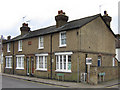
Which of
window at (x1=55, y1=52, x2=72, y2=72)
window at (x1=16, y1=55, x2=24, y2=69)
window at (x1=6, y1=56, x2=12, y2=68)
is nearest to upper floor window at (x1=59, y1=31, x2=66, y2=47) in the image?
window at (x1=55, y1=52, x2=72, y2=72)

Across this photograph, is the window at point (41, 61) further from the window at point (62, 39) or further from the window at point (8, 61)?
the window at point (8, 61)

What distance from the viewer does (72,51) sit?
16422mm

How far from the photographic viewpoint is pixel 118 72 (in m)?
19.6

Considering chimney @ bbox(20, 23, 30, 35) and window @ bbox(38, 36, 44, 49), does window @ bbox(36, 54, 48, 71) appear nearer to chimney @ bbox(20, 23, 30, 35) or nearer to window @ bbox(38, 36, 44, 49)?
window @ bbox(38, 36, 44, 49)

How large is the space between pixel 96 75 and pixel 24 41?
43.9ft

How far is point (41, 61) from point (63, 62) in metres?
4.26

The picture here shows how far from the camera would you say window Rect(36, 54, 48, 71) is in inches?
784

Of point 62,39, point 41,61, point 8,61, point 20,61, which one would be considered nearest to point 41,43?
point 41,61

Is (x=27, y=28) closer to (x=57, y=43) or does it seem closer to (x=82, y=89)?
(x=57, y=43)

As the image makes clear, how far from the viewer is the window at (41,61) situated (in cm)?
1991

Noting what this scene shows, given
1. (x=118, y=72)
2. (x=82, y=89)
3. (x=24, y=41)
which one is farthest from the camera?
(x=24, y=41)

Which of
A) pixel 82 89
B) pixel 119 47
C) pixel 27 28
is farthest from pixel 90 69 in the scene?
pixel 119 47

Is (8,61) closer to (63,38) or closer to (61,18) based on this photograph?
(61,18)

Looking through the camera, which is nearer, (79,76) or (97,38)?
(79,76)
